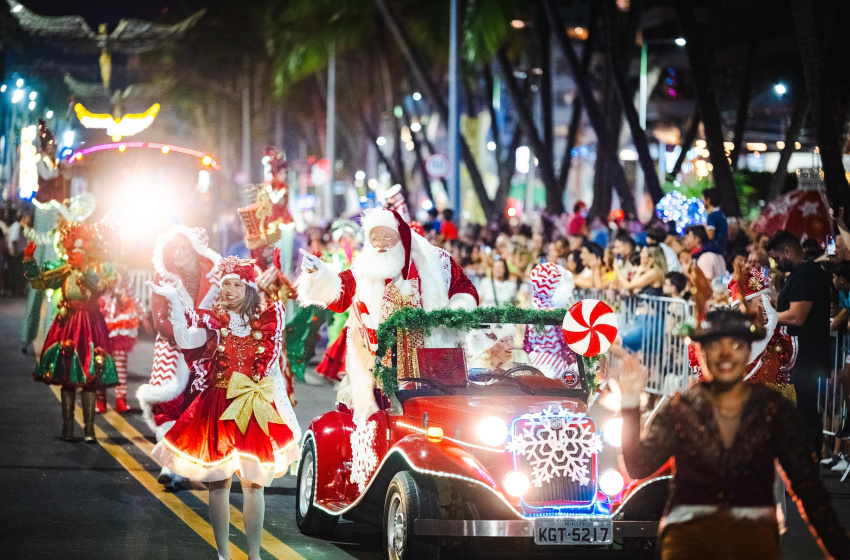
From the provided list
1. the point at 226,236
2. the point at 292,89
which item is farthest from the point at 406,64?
the point at 226,236

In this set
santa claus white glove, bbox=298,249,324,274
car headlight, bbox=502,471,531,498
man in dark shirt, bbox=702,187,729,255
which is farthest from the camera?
man in dark shirt, bbox=702,187,729,255

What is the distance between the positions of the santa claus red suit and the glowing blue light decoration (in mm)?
9319

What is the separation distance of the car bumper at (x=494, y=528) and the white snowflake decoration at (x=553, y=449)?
0.92 ft

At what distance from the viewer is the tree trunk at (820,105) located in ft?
46.1

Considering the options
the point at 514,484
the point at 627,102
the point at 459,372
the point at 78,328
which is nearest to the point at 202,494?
the point at 78,328

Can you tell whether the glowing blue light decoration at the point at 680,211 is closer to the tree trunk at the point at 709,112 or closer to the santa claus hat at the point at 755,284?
the tree trunk at the point at 709,112

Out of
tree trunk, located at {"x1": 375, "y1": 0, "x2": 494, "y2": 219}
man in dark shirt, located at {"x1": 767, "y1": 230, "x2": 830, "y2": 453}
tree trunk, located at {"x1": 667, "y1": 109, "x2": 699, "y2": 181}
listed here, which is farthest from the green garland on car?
tree trunk, located at {"x1": 375, "y1": 0, "x2": 494, "y2": 219}

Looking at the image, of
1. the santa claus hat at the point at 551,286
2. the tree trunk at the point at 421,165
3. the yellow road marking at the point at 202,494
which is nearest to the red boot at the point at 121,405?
the yellow road marking at the point at 202,494

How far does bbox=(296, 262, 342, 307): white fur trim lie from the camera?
26.2 ft

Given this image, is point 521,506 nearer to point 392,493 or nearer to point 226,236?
point 392,493

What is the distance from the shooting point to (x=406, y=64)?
43281 mm

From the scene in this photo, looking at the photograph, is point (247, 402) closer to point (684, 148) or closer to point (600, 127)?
point (600, 127)

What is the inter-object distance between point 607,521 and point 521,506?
→ 441 millimetres

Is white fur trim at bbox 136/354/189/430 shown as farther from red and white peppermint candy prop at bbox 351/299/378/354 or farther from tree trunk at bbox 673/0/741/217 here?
tree trunk at bbox 673/0/741/217
